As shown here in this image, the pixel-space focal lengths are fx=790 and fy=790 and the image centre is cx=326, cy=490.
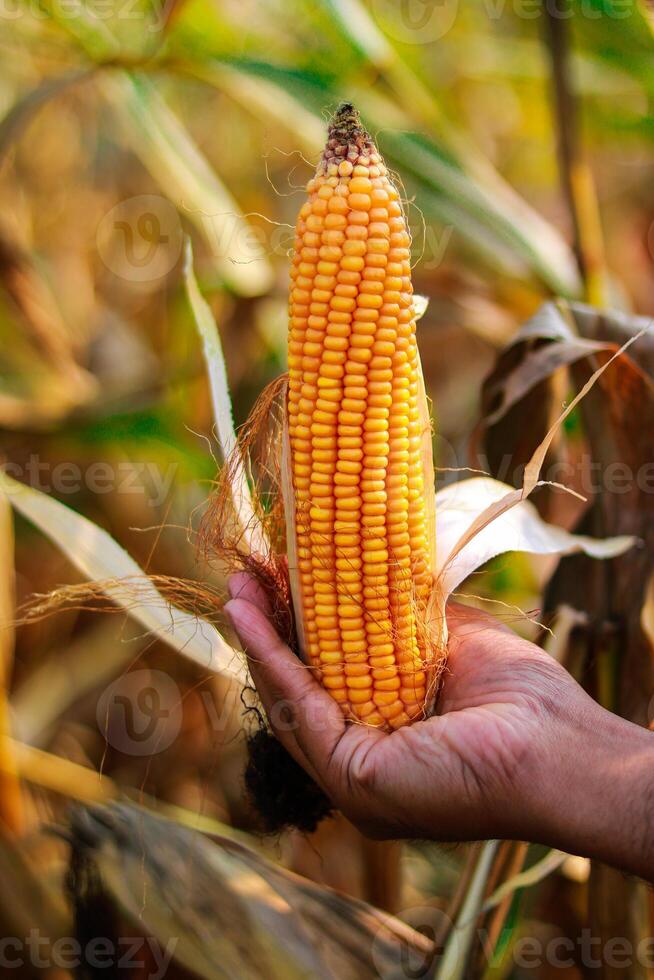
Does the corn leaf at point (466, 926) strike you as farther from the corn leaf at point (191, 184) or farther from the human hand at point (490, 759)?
the corn leaf at point (191, 184)

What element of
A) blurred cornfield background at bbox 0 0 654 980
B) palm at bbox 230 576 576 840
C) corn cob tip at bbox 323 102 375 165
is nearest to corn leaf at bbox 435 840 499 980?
blurred cornfield background at bbox 0 0 654 980

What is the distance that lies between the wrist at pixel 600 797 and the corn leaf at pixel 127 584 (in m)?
0.56

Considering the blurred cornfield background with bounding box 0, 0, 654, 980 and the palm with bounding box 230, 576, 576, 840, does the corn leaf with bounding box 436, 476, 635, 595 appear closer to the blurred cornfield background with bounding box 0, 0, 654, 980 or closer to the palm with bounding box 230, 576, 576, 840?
the palm with bounding box 230, 576, 576, 840

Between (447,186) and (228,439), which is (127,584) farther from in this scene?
(447,186)

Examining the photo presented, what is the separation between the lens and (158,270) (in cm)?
311

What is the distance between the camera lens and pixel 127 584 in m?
1.38

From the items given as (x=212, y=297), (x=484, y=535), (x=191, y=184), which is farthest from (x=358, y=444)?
(x=212, y=297)

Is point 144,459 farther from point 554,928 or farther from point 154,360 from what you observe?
point 554,928

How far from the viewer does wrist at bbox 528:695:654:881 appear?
95cm

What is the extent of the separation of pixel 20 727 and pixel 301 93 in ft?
6.56

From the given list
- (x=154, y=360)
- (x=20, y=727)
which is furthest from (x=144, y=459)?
(x=20, y=727)

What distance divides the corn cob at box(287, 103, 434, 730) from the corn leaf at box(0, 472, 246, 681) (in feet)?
0.60

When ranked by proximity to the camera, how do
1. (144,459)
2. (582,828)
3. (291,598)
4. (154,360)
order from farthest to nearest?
1. (154,360)
2. (144,459)
3. (291,598)
4. (582,828)

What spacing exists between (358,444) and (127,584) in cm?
54
